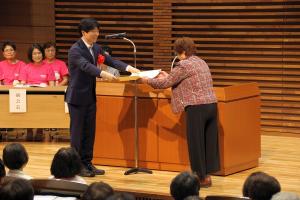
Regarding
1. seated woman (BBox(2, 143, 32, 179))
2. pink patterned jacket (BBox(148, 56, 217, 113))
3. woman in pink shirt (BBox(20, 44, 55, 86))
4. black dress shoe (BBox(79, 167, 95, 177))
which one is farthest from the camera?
woman in pink shirt (BBox(20, 44, 55, 86))

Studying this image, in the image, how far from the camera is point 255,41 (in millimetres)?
9727

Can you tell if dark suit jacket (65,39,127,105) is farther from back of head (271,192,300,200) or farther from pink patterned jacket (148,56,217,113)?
back of head (271,192,300,200)

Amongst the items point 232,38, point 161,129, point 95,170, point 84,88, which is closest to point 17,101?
point 95,170

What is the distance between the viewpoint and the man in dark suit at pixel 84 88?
6.69m

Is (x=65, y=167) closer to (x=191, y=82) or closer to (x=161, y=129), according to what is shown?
(x=191, y=82)

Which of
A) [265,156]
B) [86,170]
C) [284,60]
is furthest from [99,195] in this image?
[284,60]

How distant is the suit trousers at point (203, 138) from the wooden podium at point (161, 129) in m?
0.38

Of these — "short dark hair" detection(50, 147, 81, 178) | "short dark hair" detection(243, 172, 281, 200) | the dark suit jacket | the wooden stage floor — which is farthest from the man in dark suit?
"short dark hair" detection(243, 172, 281, 200)

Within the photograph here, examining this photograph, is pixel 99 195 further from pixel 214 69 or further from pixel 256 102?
pixel 214 69

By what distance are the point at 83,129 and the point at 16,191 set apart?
3603mm

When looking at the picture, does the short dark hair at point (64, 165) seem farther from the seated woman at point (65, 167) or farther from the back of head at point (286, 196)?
the back of head at point (286, 196)

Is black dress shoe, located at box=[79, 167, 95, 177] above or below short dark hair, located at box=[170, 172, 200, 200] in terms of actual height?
below

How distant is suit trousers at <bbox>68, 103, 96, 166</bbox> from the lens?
6.82 meters

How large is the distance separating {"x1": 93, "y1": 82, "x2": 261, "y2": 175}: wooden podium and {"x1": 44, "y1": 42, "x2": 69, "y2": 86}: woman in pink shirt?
2.27 m
